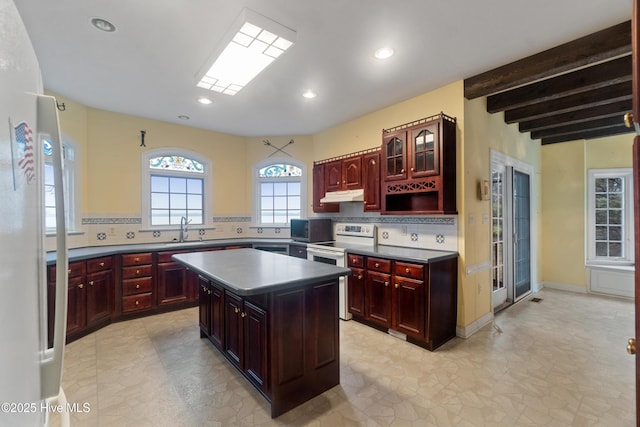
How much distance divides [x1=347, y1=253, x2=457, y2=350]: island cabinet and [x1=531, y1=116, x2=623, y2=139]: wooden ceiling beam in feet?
10.4

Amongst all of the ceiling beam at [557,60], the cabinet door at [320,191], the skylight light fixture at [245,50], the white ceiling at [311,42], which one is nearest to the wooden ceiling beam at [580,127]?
the ceiling beam at [557,60]

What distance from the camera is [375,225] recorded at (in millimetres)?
4070

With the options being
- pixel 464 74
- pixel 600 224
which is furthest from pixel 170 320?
pixel 600 224

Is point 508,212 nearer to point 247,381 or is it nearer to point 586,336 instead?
point 586,336

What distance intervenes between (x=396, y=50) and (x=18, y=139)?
2.71 meters

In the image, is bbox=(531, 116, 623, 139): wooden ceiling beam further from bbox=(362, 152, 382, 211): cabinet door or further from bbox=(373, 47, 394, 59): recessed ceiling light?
bbox=(373, 47, 394, 59): recessed ceiling light

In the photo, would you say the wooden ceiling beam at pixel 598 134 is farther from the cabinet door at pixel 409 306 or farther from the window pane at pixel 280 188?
the window pane at pixel 280 188

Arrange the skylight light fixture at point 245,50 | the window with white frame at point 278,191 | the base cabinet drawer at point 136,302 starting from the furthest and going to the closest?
the window with white frame at point 278,191, the base cabinet drawer at point 136,302, the skylight light fixture at point 245,50

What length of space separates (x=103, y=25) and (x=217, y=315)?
8.45 feet

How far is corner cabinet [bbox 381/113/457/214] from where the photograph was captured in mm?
3002

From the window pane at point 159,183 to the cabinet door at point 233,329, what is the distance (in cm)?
291

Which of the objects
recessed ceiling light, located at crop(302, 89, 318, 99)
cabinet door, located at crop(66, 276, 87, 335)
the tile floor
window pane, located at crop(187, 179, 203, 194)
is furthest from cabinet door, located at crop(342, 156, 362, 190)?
cabinet door, located at crop(66, 276, 87, 335)

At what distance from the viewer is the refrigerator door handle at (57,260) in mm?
677

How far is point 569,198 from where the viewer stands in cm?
491
